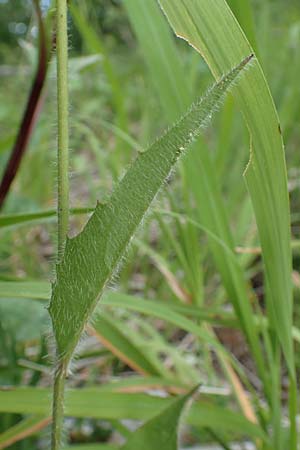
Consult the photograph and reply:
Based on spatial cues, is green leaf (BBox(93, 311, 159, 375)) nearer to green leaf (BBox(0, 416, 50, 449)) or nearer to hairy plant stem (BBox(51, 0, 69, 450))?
green leaf (BBox(0, 416, 50, 449))

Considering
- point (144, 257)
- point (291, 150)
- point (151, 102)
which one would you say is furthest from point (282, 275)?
point (291, 150)

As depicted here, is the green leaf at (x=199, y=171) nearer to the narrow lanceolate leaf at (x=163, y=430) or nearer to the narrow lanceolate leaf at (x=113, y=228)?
the narrow lanceolate leaf at (x=163, y=430)

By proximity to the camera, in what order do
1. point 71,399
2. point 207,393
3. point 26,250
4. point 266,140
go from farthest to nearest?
point 26,250 → point 207,393 → point 71,399 → point 266,140

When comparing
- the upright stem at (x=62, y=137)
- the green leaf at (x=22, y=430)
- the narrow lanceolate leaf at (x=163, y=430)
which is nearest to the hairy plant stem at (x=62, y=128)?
the upright stem at (x=62, y=137)

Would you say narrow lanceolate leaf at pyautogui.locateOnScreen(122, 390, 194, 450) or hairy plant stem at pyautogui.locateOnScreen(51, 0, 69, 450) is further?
narrow lanceolate leaf at pyautogui.locateOnScreen(122, 390, 194, 450)

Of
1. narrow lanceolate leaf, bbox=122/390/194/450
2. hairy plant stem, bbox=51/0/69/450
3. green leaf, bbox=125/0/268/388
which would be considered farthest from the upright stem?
green leaf, bbox=125/0/268/388

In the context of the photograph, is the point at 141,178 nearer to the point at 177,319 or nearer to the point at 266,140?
the point at 266,140

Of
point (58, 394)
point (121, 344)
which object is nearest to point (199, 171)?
point (121, 344)
